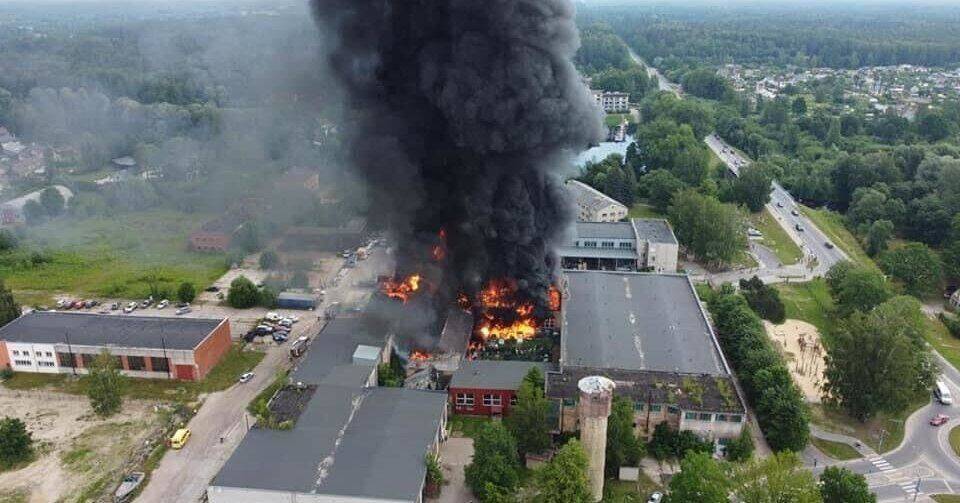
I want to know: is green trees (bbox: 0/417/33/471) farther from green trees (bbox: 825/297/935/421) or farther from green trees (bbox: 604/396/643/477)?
green trees (bbox: 825/297/935/421)

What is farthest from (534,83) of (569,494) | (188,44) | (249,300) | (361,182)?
(188,44)

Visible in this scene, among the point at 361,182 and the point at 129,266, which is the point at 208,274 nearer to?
the point at 129,266

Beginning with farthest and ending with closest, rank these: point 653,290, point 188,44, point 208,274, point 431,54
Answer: point 188,44, point 208,274, point 653,290, point 431,54

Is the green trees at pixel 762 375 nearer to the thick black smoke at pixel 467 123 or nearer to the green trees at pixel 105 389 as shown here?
the thick black smoke at pixel 467 123

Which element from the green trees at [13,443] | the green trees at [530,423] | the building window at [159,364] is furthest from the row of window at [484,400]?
the green trees at [13,443]

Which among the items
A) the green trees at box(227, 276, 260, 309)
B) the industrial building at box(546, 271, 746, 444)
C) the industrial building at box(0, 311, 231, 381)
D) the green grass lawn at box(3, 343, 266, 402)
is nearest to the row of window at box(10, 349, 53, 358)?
the industrial building at box(0, 311, 231, 381)

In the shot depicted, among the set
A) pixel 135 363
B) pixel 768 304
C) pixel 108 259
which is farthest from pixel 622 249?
pixel 108 259

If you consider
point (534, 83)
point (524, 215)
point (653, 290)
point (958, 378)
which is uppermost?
point (534, 83)
